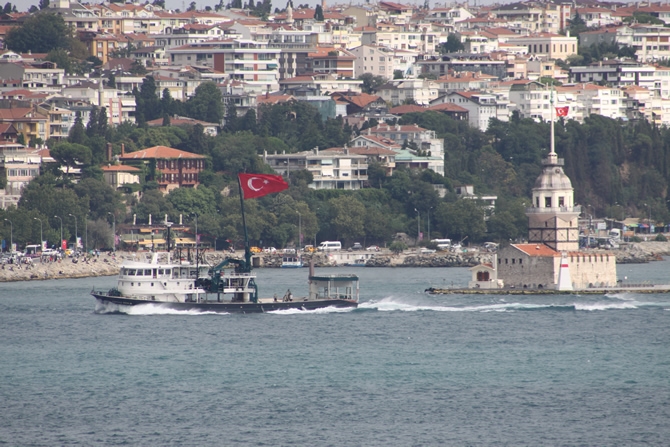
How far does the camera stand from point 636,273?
11169 cm

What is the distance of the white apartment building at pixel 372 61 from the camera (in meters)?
189

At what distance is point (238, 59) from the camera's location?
176 m

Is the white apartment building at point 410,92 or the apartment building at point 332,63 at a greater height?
the apartment building at point 332,63

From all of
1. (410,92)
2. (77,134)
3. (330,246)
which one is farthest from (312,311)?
(410,92)

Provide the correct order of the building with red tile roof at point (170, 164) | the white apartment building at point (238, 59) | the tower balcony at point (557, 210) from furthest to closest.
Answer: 1. the white apartment building at point (238, 59)
2. the building with red tile roof at point (170, 164)
3. the tower balcony at point (557, 210)

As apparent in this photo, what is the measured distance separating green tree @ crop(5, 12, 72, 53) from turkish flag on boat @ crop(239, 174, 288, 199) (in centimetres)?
10939

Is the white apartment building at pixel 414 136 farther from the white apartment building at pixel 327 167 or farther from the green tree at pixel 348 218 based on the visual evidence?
the green tree at pixel 348 218

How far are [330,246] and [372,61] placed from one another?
63309mm

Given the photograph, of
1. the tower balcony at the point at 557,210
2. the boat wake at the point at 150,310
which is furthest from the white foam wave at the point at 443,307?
the tower balcony at the point at 557,210

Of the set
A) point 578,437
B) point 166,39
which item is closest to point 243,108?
point 166,39

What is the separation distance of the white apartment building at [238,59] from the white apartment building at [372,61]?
1312 centimetres

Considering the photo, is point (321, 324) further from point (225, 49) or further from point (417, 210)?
point (225, 49)

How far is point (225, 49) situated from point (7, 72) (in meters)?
24.3

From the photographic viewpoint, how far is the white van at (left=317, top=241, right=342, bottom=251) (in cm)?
12888
